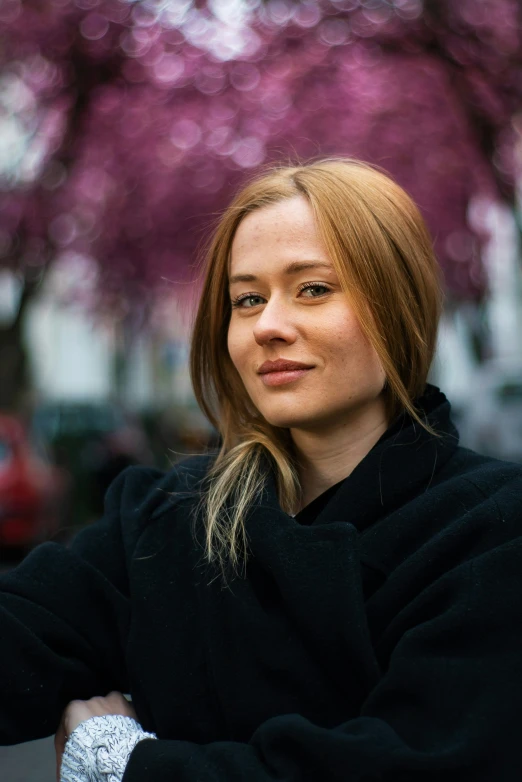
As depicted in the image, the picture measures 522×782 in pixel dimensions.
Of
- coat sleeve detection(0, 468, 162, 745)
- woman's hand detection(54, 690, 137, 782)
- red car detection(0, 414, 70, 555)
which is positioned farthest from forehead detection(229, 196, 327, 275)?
red car detection(0, 414, 70, 555)

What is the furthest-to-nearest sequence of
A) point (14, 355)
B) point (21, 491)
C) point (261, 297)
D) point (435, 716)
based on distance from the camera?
1. point (14, 355)
2. point (21, 491)
3. point (261, 297)
4. point (435, 716)

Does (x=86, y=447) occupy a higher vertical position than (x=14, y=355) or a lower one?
lower

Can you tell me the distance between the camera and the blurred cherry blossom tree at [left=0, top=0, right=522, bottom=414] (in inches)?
331

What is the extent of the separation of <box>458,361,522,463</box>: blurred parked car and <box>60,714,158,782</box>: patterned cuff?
10.3 m

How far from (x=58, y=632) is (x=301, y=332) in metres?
0.74

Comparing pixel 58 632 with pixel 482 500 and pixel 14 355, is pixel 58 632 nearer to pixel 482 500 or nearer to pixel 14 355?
pixel 482 500

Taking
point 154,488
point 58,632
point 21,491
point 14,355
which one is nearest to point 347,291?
point 154,488

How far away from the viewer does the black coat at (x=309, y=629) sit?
1.72 m

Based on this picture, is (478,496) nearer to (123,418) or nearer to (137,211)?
(123,418)

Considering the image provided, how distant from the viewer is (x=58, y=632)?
2.13 metres

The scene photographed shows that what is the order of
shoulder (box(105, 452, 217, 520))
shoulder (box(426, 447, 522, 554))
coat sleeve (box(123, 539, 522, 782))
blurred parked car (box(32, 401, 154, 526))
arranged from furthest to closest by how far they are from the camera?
blurred parked car (box(32, 401, 154, 526)) → shoulder (box(105, 452, 217, 520)) → shoulder (box(426, 447, 522, 554)) → coat sleeve (box(123, 539, 522, 782))

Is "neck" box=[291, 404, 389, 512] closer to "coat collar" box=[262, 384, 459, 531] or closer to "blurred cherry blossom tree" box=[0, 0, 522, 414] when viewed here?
"coat collar" box=[262, 384, 459, 531]

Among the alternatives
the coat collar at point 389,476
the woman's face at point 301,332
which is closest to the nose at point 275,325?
the woman's face at point 301,332

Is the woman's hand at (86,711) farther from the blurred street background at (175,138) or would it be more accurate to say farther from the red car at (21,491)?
the red car at (21,491)
